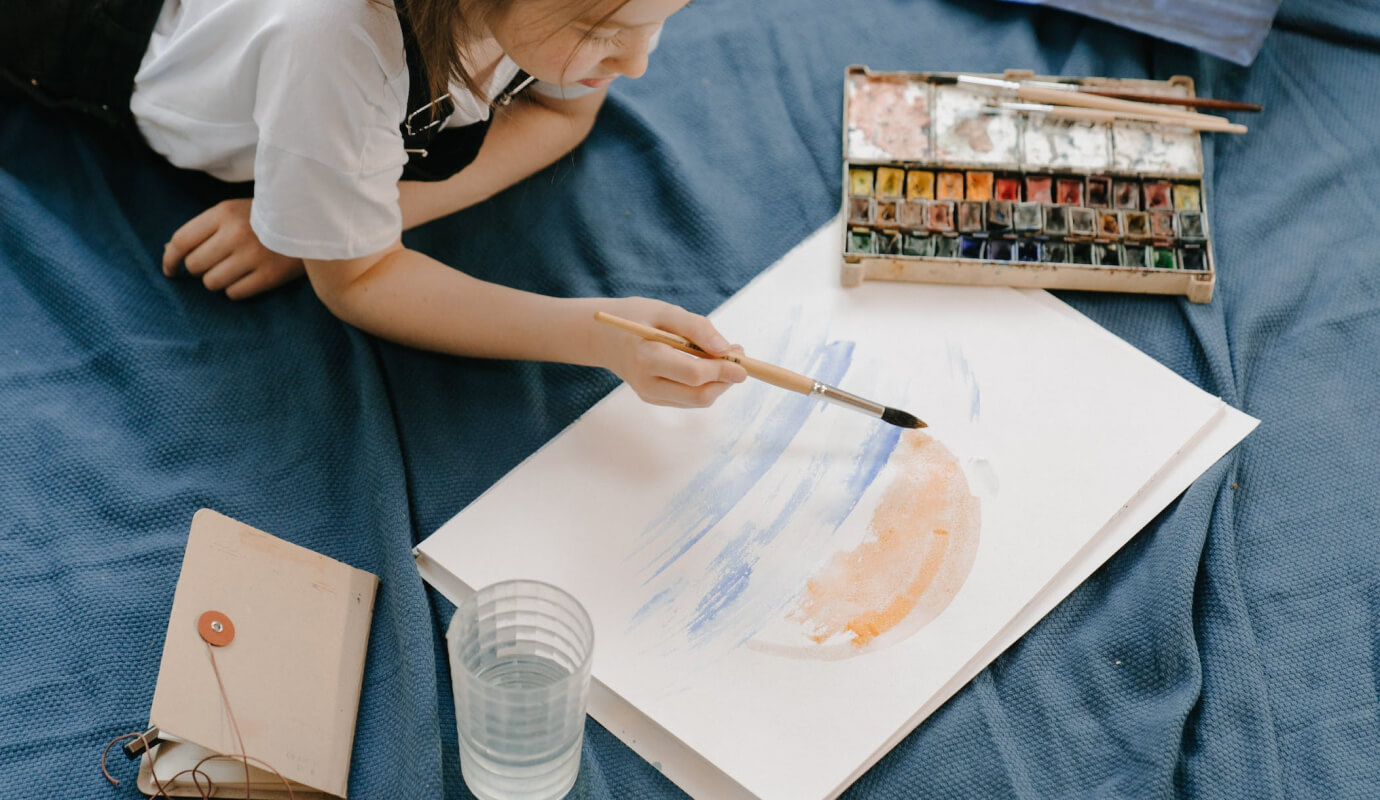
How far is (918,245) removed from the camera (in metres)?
0.88

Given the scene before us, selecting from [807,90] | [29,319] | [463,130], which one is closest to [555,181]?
[463,130]

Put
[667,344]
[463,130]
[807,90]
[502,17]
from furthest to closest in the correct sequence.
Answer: [807,90], [463,130], [667,344], [502,17]

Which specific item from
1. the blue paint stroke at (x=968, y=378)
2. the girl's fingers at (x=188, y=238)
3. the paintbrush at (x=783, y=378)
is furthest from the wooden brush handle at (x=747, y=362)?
the girl's fingers at (x=188, y=238)

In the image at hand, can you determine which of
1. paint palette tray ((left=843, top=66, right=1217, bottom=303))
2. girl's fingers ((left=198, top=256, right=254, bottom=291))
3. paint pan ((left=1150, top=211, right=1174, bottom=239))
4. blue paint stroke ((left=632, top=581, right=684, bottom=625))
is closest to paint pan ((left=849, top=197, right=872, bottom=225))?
paint palette tray ((left=843, top=66, right=1217, bottom=303))

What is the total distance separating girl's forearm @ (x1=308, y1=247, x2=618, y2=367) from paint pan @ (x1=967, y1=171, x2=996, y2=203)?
0.31 meters

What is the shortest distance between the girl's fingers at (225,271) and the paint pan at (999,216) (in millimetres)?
551

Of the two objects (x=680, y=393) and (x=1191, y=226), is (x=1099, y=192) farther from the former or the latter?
(x=680, y=393)

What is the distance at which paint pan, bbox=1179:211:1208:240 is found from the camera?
2.84 ft

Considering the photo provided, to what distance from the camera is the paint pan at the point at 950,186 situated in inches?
35.6

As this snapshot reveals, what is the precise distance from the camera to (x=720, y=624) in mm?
703

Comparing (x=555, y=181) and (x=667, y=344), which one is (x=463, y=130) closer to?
(x=555, y=181)

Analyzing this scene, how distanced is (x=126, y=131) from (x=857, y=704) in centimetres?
68

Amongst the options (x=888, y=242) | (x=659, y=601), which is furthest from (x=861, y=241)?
(x=659, y=601)

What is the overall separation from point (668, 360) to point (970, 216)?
0.29m
